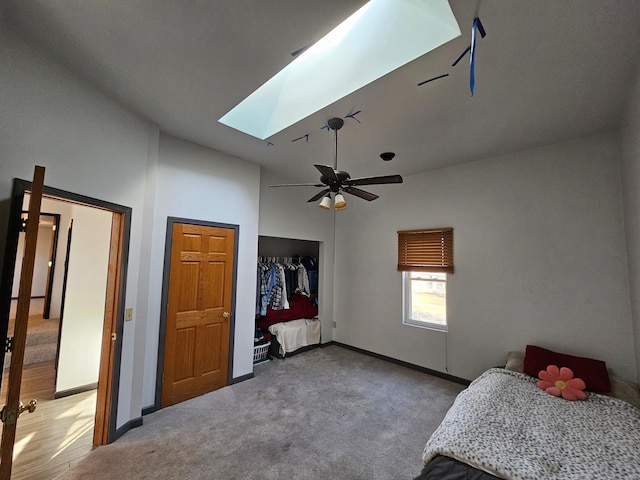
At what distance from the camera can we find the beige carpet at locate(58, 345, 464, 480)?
2.06 metres

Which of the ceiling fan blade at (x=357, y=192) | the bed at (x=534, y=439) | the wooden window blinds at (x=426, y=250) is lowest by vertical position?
the bed at (x=534, y=439)

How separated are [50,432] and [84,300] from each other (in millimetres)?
1385

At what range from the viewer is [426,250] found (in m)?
4.00

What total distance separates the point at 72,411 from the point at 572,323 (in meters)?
5.43

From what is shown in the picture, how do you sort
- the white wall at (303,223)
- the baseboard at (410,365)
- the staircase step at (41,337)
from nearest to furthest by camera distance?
the baseboard at (410,365), the staircase step at (41,337), the white wall at (303,223)

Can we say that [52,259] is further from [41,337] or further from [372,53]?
[372,53]

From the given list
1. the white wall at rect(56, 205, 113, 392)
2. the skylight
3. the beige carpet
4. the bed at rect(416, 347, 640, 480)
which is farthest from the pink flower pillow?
the white wall at rect(56, 205, 113, 392)

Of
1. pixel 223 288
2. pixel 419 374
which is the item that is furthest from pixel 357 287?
pixel 223 288

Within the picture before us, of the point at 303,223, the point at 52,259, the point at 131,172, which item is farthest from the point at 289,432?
the point at 52,259

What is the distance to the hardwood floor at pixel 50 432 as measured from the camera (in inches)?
80.0

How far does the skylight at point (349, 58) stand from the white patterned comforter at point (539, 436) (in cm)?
254

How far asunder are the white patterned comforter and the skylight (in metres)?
2.54

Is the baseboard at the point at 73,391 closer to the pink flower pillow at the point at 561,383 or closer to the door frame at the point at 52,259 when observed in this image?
the door frame at the point at 52,259

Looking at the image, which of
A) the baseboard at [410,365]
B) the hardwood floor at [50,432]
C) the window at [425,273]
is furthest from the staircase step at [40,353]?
the window at [425,273]
